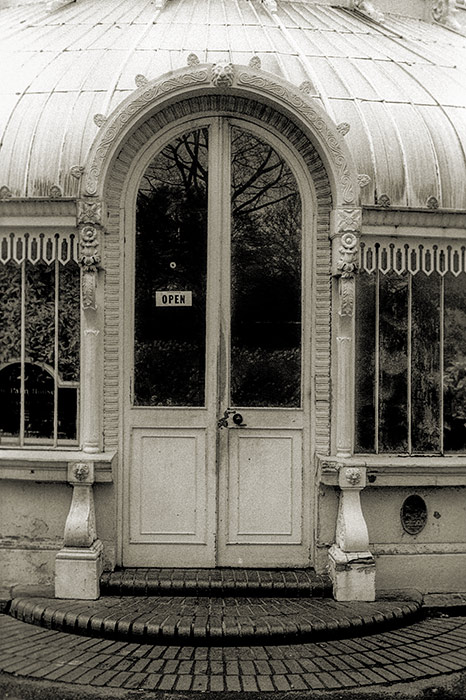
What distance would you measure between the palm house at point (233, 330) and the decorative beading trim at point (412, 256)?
0.02m

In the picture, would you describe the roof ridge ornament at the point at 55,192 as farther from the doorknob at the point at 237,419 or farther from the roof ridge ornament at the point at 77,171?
the doorknob at the point at 237,419

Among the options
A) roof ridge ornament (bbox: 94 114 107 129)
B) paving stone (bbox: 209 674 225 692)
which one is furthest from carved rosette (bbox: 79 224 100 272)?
paving stone (bbox: 209 674 225 692)

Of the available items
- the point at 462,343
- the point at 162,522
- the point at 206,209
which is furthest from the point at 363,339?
the point at 162,522

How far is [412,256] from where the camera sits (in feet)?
22.2

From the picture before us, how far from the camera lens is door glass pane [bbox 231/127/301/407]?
6.68 m

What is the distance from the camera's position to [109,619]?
18.6 feet

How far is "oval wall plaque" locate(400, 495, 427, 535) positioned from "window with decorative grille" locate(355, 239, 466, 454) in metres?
0.42

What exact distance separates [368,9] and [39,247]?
422 centimetres

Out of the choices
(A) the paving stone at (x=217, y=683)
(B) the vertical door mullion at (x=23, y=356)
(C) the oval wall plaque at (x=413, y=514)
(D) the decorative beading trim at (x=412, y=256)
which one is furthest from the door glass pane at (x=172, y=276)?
(A) the paving stone at (x=217, y=683)

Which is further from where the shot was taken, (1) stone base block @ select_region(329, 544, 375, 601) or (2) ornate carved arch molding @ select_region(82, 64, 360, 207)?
(2) ornate carved arch molding @ select_region(82, 64, 360, 207)

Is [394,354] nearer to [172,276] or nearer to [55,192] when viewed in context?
[172,276]

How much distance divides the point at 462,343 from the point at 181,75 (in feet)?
10.6

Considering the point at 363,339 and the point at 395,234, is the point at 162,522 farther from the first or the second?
the point at 395,234

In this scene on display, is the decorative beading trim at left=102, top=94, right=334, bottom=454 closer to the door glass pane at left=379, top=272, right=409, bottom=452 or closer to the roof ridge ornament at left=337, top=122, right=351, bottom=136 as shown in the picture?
the roof ridge ornament at left=337, top=122, right=351, bottom=136
